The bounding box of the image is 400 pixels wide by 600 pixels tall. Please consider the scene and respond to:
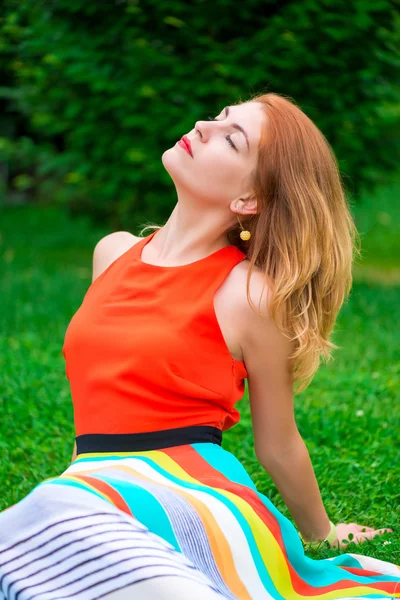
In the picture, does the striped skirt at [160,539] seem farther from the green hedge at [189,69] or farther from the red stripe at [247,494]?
the green hedge at [189,69]

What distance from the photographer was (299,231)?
101 inches

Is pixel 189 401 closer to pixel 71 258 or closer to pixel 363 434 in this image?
pixel 363 434

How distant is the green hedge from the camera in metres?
7.26

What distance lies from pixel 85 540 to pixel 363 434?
2452 millimetres

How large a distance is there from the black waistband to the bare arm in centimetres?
21

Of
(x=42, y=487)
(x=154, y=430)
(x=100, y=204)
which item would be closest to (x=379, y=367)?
(x=154, y=430)

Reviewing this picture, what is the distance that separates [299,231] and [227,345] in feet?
1.22

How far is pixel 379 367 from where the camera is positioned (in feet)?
17.7

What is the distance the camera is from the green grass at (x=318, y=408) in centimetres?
359

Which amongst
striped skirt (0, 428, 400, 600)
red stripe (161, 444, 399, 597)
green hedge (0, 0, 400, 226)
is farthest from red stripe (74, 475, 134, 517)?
green hedge (0, 0, 400, 226)

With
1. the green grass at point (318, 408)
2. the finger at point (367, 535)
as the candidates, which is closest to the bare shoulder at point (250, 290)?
the green grass at point (318, 408)

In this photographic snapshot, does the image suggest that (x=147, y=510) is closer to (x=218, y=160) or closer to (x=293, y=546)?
(x=293, y=546)

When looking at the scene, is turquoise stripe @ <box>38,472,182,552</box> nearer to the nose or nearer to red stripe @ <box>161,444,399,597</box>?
red stripe @ <box>161,444,399,597</box>

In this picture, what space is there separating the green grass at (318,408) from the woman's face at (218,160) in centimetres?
118
